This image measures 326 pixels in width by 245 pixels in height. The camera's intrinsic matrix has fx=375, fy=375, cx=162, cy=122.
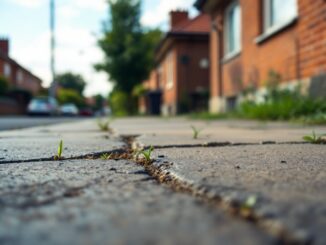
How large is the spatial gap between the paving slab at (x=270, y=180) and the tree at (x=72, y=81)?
70.8 metres

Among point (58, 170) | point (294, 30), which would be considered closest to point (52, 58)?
point (294, 30)

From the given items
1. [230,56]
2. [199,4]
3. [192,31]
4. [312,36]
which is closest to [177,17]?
[192,31]

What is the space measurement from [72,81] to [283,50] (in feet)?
224

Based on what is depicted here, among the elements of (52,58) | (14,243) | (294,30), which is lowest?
(14,243)

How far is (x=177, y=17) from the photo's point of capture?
59.0 ft

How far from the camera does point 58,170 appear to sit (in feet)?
3.26

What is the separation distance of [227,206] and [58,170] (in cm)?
55

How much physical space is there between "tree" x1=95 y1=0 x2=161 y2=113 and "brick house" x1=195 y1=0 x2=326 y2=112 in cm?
726

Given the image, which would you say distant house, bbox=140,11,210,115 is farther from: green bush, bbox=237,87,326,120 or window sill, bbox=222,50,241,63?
green bush, bbox=237,87,326,120

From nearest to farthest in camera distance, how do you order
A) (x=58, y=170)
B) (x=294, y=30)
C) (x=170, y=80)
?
(x=58, y=170), (x=294, y=30), (x=170, y=80)

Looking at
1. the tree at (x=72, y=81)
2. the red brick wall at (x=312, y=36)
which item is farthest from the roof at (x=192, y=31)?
the tree at (x=72, y=81)

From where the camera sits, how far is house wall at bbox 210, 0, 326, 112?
4.39 m

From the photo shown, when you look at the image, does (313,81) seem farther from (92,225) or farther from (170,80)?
(170,80)

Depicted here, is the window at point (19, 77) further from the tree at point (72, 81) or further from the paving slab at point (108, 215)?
the tree at point (72, 81)
